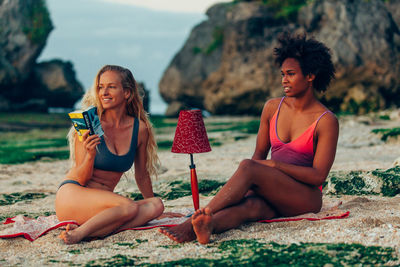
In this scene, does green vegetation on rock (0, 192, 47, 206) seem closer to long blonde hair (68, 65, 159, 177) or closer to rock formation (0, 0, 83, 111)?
long blonde hair (68, 65, 159, 177)

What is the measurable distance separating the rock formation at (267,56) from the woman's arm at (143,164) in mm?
10686

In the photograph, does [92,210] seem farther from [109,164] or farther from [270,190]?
[270,190]

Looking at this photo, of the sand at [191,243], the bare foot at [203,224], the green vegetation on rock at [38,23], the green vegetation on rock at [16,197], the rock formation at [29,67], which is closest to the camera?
the sand at [191,243]

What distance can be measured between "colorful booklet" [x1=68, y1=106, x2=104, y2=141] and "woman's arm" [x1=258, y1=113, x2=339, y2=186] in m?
1.28

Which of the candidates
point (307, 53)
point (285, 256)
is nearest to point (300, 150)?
point (307, 53)

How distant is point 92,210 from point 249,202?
3.93 feet

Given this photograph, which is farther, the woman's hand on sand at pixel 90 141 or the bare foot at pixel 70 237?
the woman's hand on sand at pixel 90 141

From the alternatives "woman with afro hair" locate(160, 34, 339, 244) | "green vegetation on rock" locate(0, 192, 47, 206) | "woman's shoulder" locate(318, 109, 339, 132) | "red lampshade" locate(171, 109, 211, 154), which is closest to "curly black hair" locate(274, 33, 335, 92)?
"woman with afro hair" locate(160, 34, 339, 244)

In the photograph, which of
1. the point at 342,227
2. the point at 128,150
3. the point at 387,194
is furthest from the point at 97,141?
the point at 387,194

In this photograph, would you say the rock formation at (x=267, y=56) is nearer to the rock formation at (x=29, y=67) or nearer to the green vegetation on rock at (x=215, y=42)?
the green vegetation on rock at (x=215, y=42)

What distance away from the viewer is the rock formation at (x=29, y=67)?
20.1m

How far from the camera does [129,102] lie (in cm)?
455

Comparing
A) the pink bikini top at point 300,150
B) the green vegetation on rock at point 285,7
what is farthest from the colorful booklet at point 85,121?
the green vegetation on rock at point 285,7

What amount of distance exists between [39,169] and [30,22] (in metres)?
14.0
